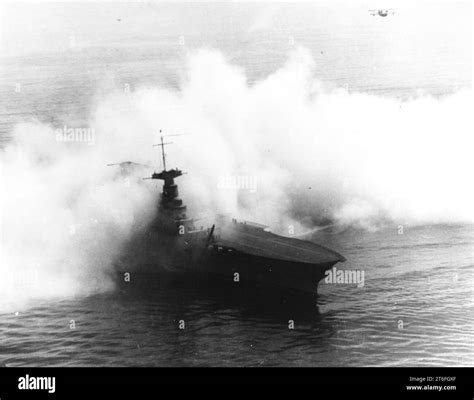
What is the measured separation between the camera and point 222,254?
114ft

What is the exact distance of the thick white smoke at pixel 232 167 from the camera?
3912cm

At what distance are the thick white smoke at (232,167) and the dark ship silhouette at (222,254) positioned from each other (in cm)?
198

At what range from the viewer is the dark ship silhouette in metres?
33.0

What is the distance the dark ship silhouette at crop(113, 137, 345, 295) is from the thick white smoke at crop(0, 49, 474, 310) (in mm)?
1981

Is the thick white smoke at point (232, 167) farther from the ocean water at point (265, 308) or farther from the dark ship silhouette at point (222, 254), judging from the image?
the ocean water at point (265, 308)

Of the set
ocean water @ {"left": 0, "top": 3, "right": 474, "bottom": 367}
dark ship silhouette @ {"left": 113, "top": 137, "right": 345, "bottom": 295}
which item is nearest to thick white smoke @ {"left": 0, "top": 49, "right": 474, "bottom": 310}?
dark ship silhouette @ {"left": 113, "top": 137, "right": 345, "bottom": 295}

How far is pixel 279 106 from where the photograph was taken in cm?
5391

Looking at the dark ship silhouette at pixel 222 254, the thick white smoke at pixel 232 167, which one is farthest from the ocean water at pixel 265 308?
the thick white smoke at pixel 232 167

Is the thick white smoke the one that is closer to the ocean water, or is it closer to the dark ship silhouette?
the dark ship silhouette

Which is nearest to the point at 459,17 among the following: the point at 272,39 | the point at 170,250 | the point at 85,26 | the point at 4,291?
the point at 272,39

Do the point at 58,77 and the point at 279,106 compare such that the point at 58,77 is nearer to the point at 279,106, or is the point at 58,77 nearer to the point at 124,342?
the point at 279,106

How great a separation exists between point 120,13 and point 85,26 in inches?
400
